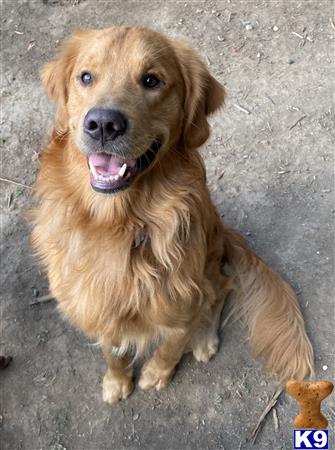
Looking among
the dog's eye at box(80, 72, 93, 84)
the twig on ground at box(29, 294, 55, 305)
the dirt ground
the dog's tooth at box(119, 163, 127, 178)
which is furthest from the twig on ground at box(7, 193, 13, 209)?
the dog's tooth at box(119, 163, 127, 178)

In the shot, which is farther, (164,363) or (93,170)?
(164,363)

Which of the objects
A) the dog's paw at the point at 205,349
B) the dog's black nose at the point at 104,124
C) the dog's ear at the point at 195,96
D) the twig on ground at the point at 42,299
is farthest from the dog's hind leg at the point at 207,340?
the dog's black nose at the point at 104,124

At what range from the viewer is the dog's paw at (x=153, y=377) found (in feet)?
9.21

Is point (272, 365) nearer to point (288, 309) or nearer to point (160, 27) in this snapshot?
point (288, 309)

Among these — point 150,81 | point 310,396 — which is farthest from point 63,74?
point 310,396

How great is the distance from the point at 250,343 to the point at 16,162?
2.17m

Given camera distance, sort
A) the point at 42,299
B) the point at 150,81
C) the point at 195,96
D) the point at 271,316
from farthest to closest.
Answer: the point at 42,299 < the point at 271,316 < the point at 195,96 < the point at 150,81

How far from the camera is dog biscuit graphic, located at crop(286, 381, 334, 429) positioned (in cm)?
176

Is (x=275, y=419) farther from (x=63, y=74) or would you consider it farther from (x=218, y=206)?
(x=63, y=74)

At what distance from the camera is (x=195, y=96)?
2.22 m

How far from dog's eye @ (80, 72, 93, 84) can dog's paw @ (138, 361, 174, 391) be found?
1.61m

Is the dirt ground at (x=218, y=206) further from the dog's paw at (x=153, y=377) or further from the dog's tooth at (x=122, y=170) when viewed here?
the dog's tooth at (x=122, y=170)

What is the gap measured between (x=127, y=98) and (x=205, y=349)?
5.45ft

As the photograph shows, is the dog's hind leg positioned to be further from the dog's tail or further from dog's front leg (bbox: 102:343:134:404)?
dog's front leg (bbox: 102:343:134:404)
